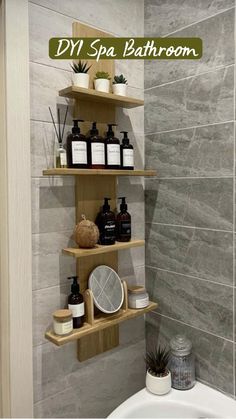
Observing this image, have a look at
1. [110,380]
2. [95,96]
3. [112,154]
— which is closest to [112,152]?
[112,154]

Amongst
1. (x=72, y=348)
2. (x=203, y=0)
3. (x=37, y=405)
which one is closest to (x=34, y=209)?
(x=72, y=348)

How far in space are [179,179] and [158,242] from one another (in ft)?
1.03

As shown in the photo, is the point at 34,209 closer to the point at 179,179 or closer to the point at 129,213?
the point at 129,213

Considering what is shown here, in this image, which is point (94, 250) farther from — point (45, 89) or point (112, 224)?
point (45, 89)

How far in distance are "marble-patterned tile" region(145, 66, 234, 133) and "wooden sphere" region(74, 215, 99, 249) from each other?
1.92ft

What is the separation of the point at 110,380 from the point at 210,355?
1.52ft

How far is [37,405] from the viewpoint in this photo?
1.27 m

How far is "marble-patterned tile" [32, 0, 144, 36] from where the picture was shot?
1293mm

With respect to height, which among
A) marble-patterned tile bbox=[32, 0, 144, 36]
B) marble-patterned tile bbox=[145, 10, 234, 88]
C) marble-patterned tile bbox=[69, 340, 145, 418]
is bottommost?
marble-patterned tile bbox=[69, 340, 145, 418]

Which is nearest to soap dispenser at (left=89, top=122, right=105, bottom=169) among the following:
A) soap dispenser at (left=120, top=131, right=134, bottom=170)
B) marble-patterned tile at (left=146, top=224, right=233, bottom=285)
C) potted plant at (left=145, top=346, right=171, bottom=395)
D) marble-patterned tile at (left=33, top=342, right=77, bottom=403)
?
soap dispenser at (left=120, top=131, right=134, bottom=170)

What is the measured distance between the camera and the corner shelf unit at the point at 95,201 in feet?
4.16

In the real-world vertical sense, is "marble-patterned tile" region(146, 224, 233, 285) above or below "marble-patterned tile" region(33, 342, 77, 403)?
above

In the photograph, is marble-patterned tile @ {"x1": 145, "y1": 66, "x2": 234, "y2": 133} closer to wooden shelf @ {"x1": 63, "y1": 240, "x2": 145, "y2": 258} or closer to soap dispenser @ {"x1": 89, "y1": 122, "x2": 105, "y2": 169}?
soap dispenser @ {"x1": 89, "y1": 122, "x2": 105, "y2": 169}

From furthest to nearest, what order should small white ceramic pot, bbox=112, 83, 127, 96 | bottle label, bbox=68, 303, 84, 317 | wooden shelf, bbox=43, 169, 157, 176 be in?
small white ceramic pot, bbox=112, 83, 127, 96 < bottle label, bbox=68, 303, 84, 317 < wooden shelf, bbox=43, 169, 157, 176
